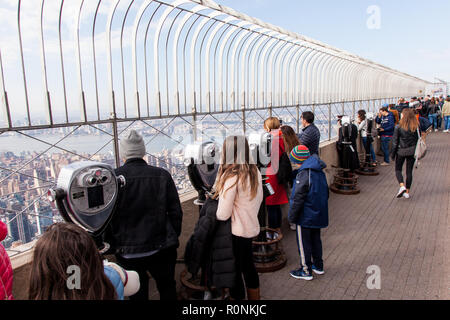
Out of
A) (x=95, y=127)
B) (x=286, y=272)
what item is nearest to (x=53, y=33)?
(x=95, y=127)

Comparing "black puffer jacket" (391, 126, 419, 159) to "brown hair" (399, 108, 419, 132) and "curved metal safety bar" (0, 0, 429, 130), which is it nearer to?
"brown hair" (399, 108, 419, 132)

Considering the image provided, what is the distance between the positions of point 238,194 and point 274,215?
210 cm

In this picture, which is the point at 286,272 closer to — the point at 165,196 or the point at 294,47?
the point at 165,196

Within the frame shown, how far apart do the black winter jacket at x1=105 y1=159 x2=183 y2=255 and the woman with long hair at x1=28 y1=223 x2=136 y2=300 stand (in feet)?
3.19

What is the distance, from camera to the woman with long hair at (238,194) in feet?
9.37

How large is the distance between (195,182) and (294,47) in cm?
432

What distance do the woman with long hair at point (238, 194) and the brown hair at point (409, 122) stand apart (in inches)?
193

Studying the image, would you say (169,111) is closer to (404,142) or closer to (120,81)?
(120,81)

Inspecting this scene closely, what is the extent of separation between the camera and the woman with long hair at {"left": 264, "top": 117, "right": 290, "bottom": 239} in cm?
460

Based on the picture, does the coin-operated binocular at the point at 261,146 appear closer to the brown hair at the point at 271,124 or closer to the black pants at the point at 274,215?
the brown hair at the point at 271,124

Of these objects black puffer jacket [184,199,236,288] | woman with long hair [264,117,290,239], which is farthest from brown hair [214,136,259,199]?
woman with long hair [264,117,290,239]

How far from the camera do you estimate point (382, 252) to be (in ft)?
14.7
